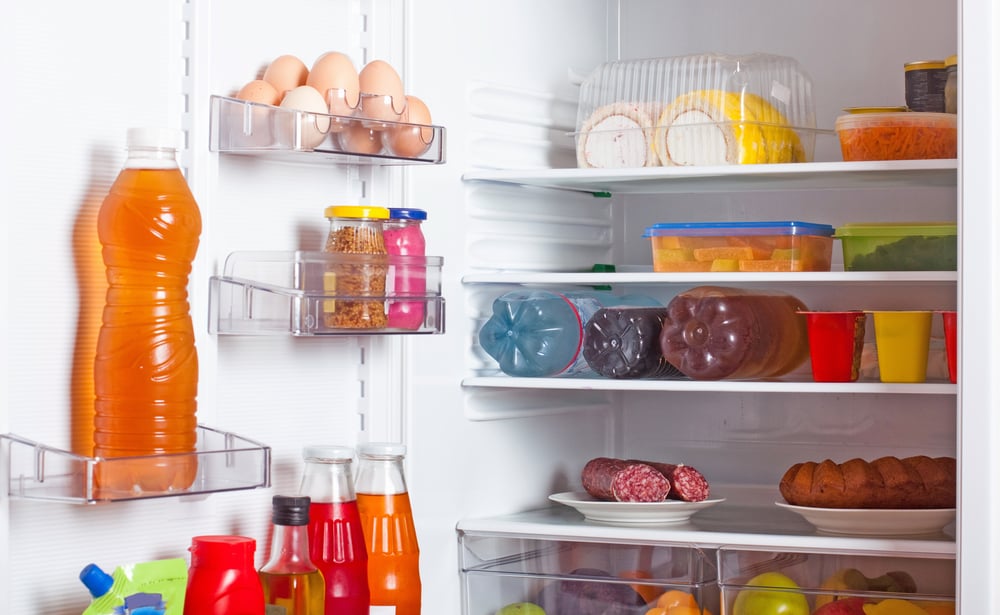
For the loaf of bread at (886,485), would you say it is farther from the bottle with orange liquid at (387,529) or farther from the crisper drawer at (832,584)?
the bottle with orange liquid at (387,529)

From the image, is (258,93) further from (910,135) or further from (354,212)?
(910,135)

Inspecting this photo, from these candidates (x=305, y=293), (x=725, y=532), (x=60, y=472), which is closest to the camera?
(x=60, y=472)

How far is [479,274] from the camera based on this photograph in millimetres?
2070

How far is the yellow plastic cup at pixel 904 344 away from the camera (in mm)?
1838

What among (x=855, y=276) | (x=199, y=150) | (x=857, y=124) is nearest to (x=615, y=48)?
(x=857, y=124)

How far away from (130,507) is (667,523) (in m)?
0.89

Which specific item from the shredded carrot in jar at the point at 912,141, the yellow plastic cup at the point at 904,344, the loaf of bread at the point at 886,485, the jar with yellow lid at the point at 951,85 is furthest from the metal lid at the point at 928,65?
the loaf of bread at the point at 886,485

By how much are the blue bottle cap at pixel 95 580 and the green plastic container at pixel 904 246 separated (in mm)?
1198

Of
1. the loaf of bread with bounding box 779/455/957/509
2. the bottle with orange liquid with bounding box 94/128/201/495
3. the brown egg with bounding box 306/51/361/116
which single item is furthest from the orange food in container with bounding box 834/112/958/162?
the bottle with orange liquid with bounding box 94/128/201/495

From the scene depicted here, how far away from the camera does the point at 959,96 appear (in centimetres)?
166

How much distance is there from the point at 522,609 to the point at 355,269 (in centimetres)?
70

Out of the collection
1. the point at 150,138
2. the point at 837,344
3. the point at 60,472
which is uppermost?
the point at 150,138

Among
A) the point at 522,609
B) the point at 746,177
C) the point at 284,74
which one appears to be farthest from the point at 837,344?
the point at 284,74

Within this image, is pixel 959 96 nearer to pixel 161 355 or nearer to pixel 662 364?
pixel 662 364
